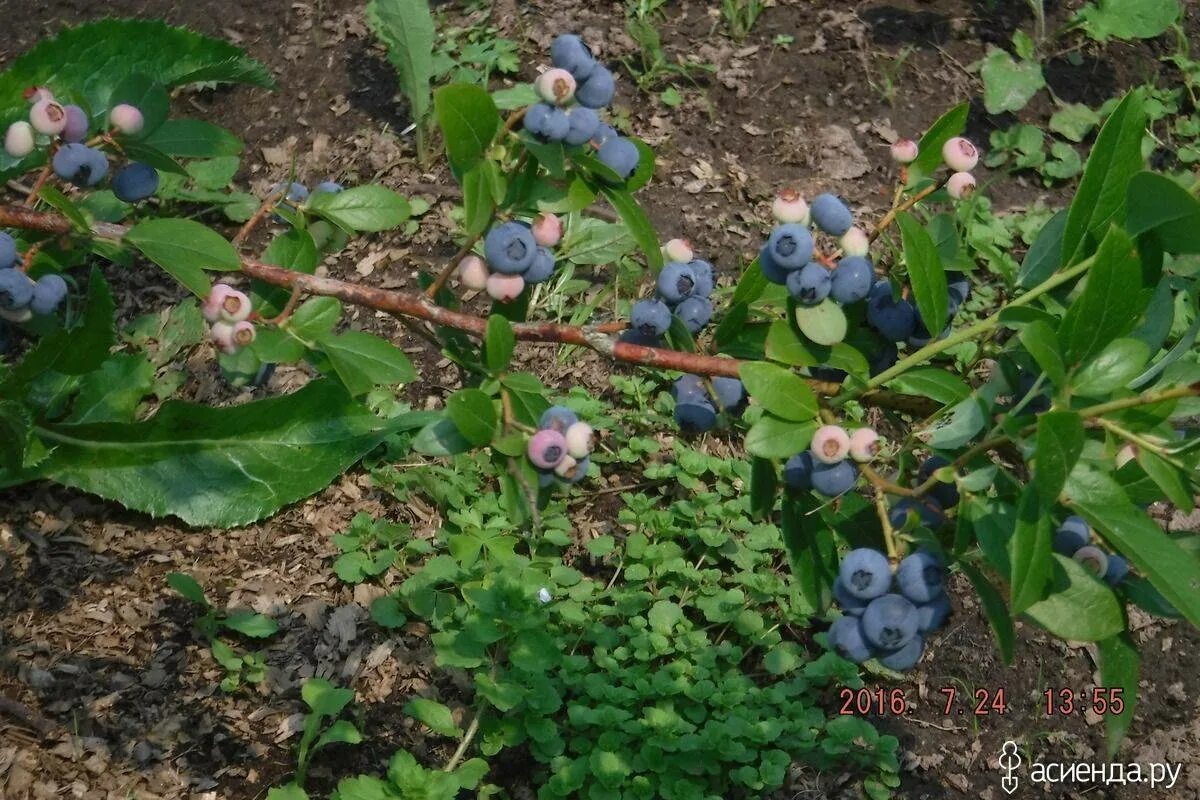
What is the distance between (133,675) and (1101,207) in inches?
76.4

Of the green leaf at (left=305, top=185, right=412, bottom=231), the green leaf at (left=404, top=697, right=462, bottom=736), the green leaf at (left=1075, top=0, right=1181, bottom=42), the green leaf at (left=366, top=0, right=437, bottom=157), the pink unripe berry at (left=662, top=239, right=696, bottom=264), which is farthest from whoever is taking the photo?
the green leaf at (left=1075, top=0, right=1181, bottom=42)

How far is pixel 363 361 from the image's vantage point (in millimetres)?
1494

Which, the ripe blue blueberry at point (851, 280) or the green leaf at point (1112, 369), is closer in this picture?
the green leaf at point (1112, 369)

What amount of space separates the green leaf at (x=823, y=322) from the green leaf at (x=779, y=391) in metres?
0.05

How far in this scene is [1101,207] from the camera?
120cm

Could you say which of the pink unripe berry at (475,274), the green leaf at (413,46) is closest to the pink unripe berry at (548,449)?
the pink unripe berry at (475,274)

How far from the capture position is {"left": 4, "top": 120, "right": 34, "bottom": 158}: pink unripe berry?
1.42 m

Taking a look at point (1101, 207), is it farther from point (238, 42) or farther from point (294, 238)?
point (238, 42)

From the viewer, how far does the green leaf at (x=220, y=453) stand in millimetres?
2428

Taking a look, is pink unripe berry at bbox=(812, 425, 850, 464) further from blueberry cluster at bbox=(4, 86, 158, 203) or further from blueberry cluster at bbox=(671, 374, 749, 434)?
blueberry cluster at bbox=(4, 86, 158, 203)

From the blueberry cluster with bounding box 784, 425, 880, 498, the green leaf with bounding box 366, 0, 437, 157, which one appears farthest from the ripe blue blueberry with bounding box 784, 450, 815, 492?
the green leaf with bounding box 366, 0, 437, 157

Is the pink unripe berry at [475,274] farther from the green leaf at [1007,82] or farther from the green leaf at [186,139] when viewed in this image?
the green leaf at [1007,82]

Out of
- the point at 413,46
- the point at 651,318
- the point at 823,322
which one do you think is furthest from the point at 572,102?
the point at 413,46

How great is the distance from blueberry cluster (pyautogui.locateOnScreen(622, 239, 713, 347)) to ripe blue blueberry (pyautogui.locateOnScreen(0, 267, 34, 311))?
0.76 m
